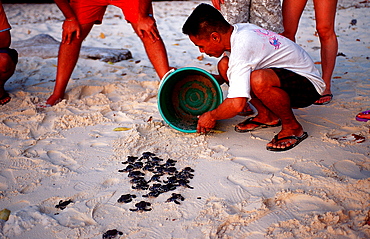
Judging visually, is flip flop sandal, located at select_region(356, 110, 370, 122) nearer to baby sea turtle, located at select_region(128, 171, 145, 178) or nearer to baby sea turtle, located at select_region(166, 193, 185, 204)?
baby sea turtle, located at select_region(166, 193, 185, 204)

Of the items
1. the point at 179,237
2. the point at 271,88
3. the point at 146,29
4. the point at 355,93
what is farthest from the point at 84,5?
the point at 355,93

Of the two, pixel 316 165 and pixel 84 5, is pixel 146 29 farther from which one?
pixel 316 165

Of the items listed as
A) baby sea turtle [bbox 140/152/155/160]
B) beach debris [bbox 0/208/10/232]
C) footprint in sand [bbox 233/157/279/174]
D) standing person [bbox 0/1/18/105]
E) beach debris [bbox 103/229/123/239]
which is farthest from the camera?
standing person [bbox 0/1/18/105]

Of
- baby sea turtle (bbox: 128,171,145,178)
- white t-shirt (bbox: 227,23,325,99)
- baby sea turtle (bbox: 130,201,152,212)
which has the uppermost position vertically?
white t-shirt (bbox: 227,23,325,99)

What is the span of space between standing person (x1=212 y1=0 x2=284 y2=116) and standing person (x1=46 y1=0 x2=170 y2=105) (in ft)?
2.44

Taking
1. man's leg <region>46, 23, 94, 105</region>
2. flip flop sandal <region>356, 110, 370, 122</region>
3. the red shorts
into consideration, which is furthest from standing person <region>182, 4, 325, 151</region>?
man's leg <region>46, 23, 94, 105</region>

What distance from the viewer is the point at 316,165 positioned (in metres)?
2.21

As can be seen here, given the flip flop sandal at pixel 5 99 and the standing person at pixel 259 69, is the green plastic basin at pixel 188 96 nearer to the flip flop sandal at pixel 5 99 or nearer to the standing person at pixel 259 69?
the standing person at pixel 259 69

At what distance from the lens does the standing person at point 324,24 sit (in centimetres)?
308

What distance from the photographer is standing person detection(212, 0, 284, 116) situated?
9.43ft

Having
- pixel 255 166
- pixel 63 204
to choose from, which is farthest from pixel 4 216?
pixel 255 166

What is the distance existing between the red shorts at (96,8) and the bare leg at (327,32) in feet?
5.74

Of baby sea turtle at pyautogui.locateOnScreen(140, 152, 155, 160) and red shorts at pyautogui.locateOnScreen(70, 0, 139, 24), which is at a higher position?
red shorts at pyautogui.locateOnScreen(70, 0, 139, 24)

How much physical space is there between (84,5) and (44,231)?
2369mm
